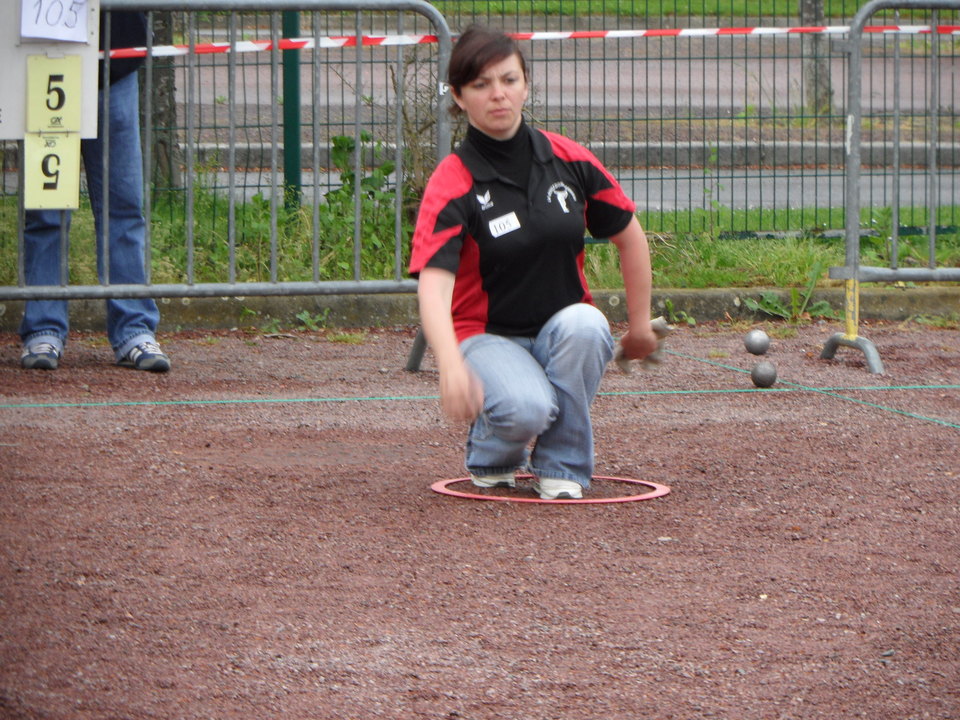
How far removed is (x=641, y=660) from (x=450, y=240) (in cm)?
143

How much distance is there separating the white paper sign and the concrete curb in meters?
1.69

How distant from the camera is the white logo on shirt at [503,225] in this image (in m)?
4.05

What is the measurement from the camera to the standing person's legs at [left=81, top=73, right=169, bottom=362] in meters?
5.93

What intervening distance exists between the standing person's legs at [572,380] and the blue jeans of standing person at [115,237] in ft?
7.72

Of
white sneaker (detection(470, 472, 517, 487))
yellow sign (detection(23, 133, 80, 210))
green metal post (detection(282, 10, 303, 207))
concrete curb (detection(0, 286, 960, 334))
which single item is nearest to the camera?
white sneaker (detection(470, 472, 517, 487))

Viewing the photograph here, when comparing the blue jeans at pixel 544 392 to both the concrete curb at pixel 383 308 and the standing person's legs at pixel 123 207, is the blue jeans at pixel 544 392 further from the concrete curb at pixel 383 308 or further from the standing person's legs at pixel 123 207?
the concrete curb at pixel 383 308

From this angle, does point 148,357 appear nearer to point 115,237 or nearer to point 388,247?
point 115,237

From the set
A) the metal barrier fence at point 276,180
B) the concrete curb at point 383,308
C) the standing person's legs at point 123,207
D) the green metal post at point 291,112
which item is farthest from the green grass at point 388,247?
the standing person's legs at point 123,207

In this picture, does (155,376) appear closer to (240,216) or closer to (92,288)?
(92,288)

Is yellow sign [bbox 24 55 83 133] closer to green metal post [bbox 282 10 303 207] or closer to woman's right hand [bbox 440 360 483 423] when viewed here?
green metal post [bbox 282 10 303 207]

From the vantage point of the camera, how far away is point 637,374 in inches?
241

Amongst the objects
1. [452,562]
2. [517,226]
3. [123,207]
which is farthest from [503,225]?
[123,207]

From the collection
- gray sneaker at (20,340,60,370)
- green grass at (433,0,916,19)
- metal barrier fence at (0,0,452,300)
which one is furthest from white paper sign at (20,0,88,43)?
green grass at (433,0,916,19)

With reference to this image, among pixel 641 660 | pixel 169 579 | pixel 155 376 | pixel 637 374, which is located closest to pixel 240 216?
pixel 155 376
